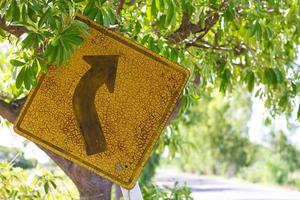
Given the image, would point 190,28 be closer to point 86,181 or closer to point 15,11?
point 86,181

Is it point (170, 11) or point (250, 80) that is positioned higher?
point (170, 11)

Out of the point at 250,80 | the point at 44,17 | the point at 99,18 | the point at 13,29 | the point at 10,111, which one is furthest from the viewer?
the point at 250,80

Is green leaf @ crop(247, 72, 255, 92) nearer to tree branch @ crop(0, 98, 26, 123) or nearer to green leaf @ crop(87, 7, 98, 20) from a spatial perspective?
tree branch @ crop(0, 98, 26, 123)

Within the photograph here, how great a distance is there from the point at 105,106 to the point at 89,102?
39 mm

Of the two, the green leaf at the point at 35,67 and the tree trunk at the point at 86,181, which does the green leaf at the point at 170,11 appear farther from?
the tree trunk at the point at 86,181

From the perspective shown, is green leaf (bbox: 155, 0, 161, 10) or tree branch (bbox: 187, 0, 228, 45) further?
tree branch (bbox: 187, 0, 228, 45)

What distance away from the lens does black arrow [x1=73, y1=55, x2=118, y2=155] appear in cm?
138

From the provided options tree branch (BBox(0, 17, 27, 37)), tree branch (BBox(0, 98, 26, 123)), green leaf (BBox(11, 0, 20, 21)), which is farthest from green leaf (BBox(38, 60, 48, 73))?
tree branch (BBox(0, 98, 26, 123))

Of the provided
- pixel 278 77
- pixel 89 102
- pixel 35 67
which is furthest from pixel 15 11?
pixel 278 77

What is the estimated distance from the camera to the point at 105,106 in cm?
137

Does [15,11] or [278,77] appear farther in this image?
[278,77]

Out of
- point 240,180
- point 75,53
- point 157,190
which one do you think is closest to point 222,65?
point 157,190

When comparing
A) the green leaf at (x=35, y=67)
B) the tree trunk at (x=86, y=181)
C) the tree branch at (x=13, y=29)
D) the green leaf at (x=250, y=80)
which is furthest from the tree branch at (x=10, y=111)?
the green leaf at (x=250, y=80)

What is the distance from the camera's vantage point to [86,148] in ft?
4.54
